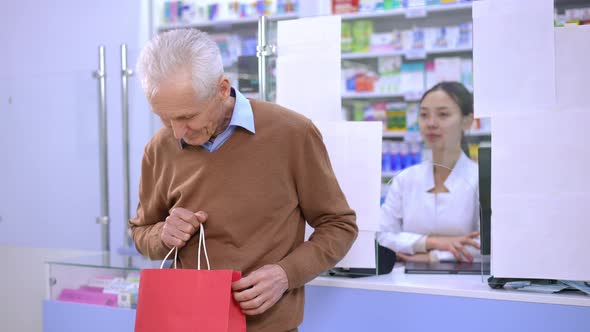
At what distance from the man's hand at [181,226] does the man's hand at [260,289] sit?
0.55 feet

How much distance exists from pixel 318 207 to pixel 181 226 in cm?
33

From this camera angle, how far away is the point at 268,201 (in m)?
1.62

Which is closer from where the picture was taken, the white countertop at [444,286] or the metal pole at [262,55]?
the white countertop at [444,286]

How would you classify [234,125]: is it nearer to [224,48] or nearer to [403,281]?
[403,281]

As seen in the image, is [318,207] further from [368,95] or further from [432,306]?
[368,95]

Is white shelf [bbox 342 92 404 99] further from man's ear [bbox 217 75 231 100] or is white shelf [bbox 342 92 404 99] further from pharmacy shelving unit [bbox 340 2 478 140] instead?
man's ear [bbox 217 75 231 100]

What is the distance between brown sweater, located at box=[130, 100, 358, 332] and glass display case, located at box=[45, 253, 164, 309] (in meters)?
1.06

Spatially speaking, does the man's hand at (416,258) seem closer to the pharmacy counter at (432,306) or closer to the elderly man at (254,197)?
the pharmacy counter at (432,306)

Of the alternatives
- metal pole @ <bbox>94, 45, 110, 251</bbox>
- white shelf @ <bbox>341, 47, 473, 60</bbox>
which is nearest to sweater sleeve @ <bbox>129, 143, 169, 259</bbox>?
metal pole @ <bbox>94, 45, 110, 251</bbox>

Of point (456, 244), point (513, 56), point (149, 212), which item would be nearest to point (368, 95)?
point (456, 244)

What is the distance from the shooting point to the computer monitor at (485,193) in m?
2.20

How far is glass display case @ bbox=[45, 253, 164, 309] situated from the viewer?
2.66 meters

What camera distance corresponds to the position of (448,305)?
216 centimetres

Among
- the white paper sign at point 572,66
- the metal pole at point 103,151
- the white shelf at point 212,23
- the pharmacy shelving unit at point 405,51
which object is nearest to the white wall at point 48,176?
the metal pole at point 103,151
